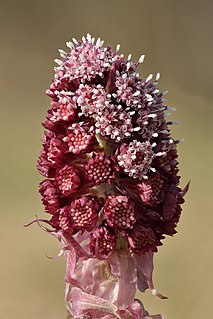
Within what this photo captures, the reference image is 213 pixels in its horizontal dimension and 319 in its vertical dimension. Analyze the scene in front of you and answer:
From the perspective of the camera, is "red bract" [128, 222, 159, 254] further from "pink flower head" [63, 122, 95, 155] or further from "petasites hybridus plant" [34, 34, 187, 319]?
"pink flower head" [63, 122, 95, 155]

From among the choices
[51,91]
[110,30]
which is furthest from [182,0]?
[51,91]

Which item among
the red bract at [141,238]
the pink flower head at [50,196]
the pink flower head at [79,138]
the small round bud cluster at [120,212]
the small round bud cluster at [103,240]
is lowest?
the red bract at [141,238]

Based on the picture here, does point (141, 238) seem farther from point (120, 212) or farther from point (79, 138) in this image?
point (79, 138)

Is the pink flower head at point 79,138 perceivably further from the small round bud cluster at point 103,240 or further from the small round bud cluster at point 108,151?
the small round bud cluster at point 103,240

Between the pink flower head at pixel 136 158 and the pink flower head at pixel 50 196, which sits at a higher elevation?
the pink flower head at pixel 50 196

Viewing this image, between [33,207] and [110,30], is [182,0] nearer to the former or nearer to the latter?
[110,30]

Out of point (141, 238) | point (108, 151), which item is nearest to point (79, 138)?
point (108, 151)

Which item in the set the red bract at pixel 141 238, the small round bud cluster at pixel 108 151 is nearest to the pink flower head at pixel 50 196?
the small round bud cluster at pixel 108 151

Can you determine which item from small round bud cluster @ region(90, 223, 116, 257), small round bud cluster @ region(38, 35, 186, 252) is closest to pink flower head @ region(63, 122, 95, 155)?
small round bud cluster @ region(38, 35, 186, 252)

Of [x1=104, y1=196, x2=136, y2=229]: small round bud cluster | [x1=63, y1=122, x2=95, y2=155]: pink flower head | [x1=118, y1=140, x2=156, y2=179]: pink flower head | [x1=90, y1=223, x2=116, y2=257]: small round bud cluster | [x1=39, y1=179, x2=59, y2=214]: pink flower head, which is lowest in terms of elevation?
[x1=90, y1=223, x2=116, y2=257]: small round bud cluster
